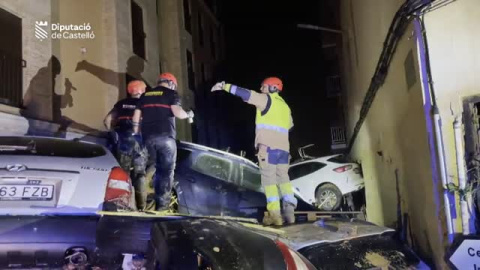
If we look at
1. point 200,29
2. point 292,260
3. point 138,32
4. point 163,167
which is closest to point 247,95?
point 163,167

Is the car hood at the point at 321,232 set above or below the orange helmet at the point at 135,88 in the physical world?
below

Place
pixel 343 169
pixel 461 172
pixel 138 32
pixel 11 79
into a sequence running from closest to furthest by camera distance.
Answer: pixel 461 172 < pixel 11 79 < pixel 343 169 < pixel 138 32

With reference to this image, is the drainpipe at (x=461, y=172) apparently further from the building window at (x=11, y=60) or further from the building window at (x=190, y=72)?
the building window at (x=190, y=72)

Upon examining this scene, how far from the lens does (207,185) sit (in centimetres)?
630

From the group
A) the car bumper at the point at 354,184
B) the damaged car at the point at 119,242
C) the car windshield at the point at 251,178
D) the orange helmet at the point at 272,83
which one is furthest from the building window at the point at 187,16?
the damaged car at the point at 119,242

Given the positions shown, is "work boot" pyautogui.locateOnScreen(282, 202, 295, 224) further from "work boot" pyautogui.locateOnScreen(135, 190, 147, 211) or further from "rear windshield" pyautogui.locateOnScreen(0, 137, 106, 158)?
"rear windshield" pyautogui.locateOnScreen(0, 137, 106, 158)

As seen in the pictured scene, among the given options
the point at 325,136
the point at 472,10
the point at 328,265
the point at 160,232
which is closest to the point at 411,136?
the point at 472,10

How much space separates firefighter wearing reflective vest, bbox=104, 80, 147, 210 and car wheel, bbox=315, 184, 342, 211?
5.53 metres

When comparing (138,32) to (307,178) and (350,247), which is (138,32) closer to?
(307,178)

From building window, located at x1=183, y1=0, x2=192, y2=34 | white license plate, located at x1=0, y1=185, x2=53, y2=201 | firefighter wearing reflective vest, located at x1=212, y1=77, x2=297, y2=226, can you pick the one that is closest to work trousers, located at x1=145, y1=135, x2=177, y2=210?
firefighter wearing reflective vest, located at x1=212, y1=77, x2=297, y2=226

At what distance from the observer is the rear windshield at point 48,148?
338 cm

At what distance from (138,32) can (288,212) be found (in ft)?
35.3

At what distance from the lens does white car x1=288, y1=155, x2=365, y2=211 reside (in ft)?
35.3

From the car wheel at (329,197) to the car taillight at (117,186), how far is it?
786 cm
